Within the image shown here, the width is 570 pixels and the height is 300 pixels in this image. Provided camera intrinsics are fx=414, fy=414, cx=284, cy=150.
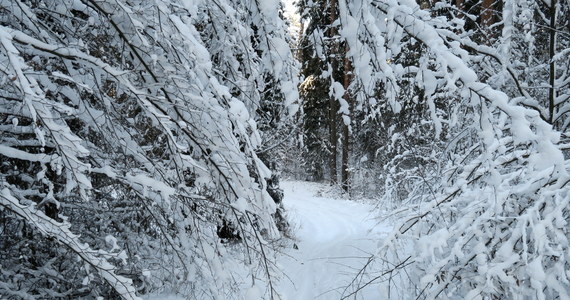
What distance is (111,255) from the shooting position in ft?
6.74

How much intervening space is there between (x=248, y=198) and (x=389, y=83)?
3.37 feet

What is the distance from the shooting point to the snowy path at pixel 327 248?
18.2ft

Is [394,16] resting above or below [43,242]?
above

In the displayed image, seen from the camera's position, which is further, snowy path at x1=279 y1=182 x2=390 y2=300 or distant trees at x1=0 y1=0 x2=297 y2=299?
snowy path at x1=279 y1=182 x2=390 y2=300

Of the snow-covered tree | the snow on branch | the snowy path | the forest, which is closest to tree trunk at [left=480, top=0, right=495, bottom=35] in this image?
the snow-covered tree

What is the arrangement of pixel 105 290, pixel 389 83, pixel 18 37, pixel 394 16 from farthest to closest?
pixel 105 290 < pixel 389 83 < pixel 394 16 < pixel 18 37

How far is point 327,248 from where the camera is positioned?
8.20 metres

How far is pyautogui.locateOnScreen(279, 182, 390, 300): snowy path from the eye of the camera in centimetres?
555

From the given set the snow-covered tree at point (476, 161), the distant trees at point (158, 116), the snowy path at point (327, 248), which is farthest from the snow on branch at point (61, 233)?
the snow-covered tree at point (476, 161)

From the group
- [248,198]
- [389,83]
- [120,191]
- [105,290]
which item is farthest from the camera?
[105,290]

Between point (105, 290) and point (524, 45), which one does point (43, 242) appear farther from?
point (524, 45)

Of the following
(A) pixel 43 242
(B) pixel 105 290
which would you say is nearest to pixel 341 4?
(A) pixel 43 242

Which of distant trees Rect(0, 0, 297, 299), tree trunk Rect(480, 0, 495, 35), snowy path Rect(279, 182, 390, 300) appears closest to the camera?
distant trees Rect(0, 0, 297, 299)

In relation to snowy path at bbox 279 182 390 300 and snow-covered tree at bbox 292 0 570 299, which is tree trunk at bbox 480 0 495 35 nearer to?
snow-covered tree at bbox 292 0 570 299
